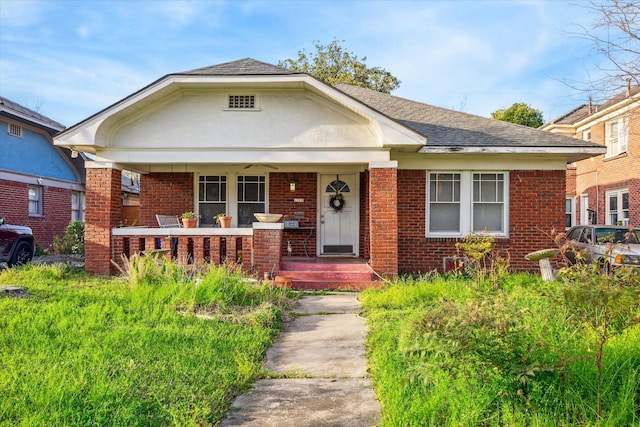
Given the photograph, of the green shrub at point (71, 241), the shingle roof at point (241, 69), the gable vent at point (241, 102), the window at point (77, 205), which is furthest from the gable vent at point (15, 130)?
the gable vent at point (241, 102)

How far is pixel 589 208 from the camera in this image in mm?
22375

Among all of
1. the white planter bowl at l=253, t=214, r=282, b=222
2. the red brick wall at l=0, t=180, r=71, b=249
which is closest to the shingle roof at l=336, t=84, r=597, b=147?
the white planter bowl at l=253, t=214, r=282, b=222

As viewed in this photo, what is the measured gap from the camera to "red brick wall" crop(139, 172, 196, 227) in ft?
44.1

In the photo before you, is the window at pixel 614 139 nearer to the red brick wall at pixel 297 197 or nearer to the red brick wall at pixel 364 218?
the red brick wall at pixel 364 218

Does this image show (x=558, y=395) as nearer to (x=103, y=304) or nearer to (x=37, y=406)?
(x=37, y=406)

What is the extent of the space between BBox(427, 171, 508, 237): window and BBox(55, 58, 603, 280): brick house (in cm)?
3

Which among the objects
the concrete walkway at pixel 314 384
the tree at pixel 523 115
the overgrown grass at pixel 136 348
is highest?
the tree at pixel 523 115

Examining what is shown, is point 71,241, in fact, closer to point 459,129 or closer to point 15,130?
point 15,130

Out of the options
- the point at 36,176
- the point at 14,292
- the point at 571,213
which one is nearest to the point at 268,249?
the point at 14,292

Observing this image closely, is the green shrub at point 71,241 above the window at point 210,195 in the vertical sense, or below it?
below

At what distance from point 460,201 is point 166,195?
8.06 meters

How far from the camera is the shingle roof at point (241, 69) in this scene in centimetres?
1035

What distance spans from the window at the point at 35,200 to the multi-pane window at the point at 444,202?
15822 millimetres

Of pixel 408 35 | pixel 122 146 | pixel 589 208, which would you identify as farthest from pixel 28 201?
pixel 589 208
